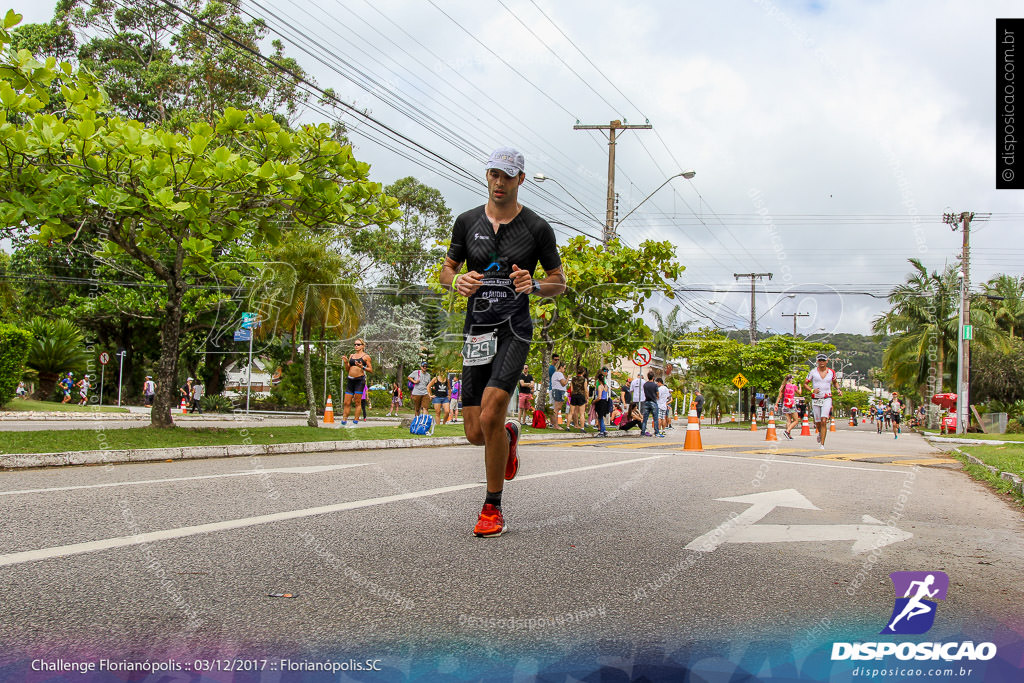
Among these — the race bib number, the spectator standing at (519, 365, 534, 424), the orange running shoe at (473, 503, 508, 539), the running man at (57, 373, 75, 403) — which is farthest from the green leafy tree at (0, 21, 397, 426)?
the running man at (57, 373, 75, 403)

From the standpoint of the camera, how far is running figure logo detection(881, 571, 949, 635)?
2.98 metres

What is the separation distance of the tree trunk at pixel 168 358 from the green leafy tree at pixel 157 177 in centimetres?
34

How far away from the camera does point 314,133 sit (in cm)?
1046

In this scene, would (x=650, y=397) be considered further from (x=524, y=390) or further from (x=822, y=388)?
(x=822, y=388)

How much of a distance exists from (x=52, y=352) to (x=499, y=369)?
96.0 feet

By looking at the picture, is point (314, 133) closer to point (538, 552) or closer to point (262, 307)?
point (538, 552)

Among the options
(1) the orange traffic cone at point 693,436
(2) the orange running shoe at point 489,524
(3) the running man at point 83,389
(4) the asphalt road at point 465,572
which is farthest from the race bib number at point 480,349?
(3) the running man at point 83,389

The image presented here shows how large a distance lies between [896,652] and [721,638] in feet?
1.90

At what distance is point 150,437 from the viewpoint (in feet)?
35.4

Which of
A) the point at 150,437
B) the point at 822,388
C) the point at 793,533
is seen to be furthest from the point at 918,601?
the point at 822,388

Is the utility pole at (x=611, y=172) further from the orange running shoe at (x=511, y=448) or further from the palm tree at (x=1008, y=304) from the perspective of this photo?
the palm tree at (x=1008, y=304)

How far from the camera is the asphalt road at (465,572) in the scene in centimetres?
260

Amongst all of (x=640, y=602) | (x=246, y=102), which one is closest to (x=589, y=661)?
(x=640, y=602)

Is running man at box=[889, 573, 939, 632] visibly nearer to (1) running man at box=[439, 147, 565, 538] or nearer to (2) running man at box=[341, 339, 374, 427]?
(1) running man at box=[439, 147, 565, 538]
